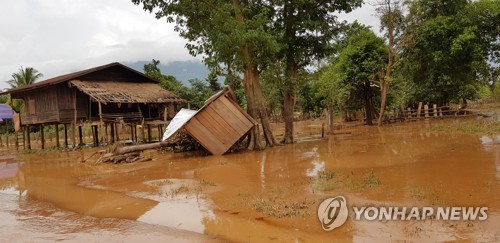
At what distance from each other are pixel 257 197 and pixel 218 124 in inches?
327

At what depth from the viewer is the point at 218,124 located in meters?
16.1

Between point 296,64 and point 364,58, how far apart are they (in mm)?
10360

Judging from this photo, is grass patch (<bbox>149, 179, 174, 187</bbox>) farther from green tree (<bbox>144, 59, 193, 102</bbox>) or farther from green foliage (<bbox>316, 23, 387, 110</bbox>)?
green tree (<bbox>144, 59, 193, 102</bbox>)

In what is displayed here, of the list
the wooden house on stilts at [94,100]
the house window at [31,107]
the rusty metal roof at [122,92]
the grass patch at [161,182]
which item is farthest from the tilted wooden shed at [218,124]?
the house window at [31,107]

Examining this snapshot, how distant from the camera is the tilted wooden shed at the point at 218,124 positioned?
15742 millimetres

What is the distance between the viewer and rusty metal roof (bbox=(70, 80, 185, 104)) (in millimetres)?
23112

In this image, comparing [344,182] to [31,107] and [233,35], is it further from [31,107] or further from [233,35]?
[31,107]

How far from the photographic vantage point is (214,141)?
637 inches

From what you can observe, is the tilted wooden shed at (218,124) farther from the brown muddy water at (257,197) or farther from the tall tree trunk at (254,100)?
the brown muddy water at (257,197)

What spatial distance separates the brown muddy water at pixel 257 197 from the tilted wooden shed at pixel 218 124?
1869 mm

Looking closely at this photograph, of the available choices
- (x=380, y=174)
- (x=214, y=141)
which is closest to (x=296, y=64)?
(x=214, y=141)

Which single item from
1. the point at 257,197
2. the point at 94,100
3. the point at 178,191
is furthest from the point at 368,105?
the point at 257,197

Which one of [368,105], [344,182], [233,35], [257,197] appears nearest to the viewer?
[257,197]

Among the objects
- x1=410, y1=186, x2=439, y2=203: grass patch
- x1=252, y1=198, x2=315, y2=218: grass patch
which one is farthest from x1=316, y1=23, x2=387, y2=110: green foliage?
x1=252, y1=198, x2=315, y2=218: grass patch
